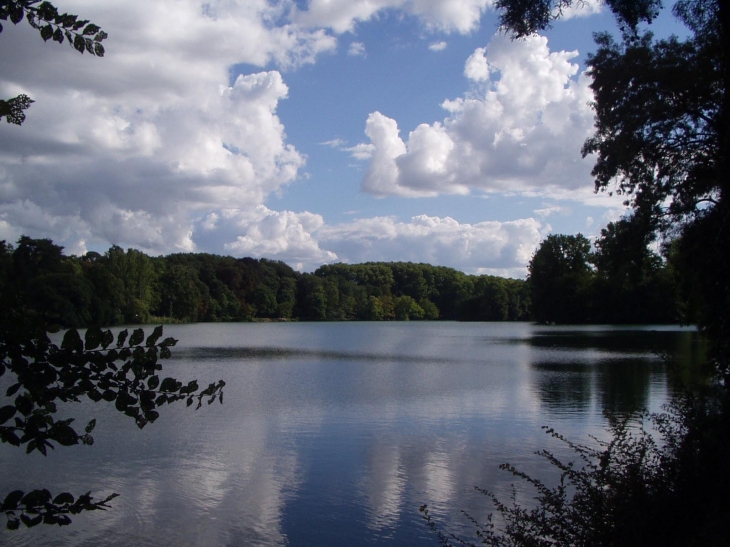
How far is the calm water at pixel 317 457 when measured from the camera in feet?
25.7

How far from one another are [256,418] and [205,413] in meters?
1.38

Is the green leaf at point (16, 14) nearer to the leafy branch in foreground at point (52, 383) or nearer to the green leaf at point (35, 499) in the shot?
the leafy branch in foreground at point (52, 383)

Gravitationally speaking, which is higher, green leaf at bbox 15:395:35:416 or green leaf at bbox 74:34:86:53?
green leaf at bbox 74:34:86:53

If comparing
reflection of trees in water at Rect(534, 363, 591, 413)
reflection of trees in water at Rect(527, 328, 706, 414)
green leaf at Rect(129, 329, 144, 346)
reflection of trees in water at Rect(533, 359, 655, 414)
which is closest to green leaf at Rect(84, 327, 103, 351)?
green leaf at Rect(129, 329, 144, 346)

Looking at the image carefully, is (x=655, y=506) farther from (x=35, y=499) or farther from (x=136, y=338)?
(x=35, y=499)

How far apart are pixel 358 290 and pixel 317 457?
119 meters

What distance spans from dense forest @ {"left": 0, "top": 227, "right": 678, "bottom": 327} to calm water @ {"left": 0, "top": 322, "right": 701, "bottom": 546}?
5.61m

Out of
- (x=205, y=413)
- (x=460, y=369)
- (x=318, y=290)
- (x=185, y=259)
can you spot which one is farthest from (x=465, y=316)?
(x=205, y=413)

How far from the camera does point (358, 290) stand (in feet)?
428

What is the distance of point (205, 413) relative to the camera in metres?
15.4

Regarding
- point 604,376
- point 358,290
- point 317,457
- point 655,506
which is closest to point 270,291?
point 358,290

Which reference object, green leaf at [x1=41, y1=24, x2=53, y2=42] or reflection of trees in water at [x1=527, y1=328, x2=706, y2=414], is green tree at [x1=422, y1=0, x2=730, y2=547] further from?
green leaf at [x1=41, y1=24, x2=53, y2=42]

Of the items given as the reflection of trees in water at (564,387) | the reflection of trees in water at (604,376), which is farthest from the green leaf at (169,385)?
the reflection of trees in water at (564,387)

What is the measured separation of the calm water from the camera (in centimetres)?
783
